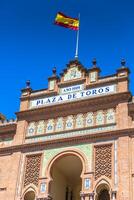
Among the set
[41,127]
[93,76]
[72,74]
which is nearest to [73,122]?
[41,127]

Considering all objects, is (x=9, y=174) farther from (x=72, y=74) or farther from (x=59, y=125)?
(x=72, y=74)

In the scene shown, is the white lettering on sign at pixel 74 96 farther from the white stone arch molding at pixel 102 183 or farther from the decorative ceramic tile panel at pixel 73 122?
the white stone arch molding at pixel 102 183

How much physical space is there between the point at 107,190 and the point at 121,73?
638 cm

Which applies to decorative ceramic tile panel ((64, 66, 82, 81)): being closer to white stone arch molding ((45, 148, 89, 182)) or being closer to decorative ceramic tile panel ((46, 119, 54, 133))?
decorative ceramic tile panel ((46, 119, 54, 133))

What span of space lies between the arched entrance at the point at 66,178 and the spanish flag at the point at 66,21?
8508 millimetres

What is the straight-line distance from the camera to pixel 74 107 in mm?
25562

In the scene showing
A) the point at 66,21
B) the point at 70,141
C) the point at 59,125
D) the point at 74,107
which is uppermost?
the point at 66,21

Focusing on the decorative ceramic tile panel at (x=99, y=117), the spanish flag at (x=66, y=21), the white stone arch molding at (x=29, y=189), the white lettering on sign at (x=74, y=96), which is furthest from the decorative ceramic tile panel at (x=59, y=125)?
the spanish flag at (x=66, y=21)

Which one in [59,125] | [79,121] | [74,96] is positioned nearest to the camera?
[79,121]

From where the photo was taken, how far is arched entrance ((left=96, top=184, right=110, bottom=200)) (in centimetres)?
2286

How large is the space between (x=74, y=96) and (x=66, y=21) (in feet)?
18.0

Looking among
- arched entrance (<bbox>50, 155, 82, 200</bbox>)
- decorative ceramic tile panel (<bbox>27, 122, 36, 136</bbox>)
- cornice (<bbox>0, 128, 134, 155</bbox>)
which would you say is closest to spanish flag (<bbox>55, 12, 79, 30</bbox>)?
decorative ceramic tile panel (<bbox>27, 122, 36, 136</bbox>)

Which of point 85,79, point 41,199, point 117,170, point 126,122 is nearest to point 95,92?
point 85,79

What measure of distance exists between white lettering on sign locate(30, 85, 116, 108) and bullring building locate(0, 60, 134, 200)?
0.18ft
